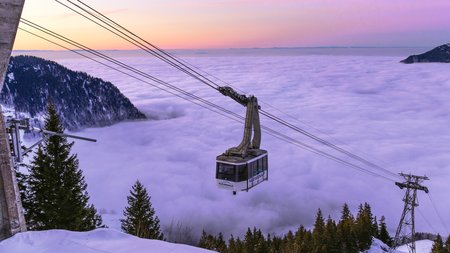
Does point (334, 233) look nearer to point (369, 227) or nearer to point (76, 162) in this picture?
point (369, 227)

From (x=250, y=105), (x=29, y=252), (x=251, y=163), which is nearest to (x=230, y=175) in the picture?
(x=251, y=163)

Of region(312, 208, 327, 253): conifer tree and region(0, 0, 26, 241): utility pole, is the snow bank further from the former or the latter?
region(0, 0, 26, 241): utility pole

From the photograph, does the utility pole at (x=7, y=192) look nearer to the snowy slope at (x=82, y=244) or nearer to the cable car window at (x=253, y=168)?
the snowy slope at (x=82, y=244)

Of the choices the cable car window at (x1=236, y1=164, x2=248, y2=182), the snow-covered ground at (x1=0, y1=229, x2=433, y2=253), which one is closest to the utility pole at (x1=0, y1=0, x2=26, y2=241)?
the snow-covered ground at (x1=0, y1=229, x2=433, y2=253)

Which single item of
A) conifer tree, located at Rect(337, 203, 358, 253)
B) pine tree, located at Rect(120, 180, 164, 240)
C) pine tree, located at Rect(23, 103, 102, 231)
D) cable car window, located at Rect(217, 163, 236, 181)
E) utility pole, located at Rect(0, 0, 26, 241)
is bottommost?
conifer tree, located at Rect(337, 203, 358, 253)

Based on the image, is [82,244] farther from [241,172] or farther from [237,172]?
[241,172]

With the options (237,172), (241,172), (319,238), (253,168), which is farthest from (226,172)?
(319,238)

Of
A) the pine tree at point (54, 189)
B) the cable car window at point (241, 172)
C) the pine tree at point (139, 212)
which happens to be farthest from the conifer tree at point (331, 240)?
the cable car window at point (241, 172)

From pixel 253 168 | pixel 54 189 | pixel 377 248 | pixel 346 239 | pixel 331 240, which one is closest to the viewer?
pixel 253 168
